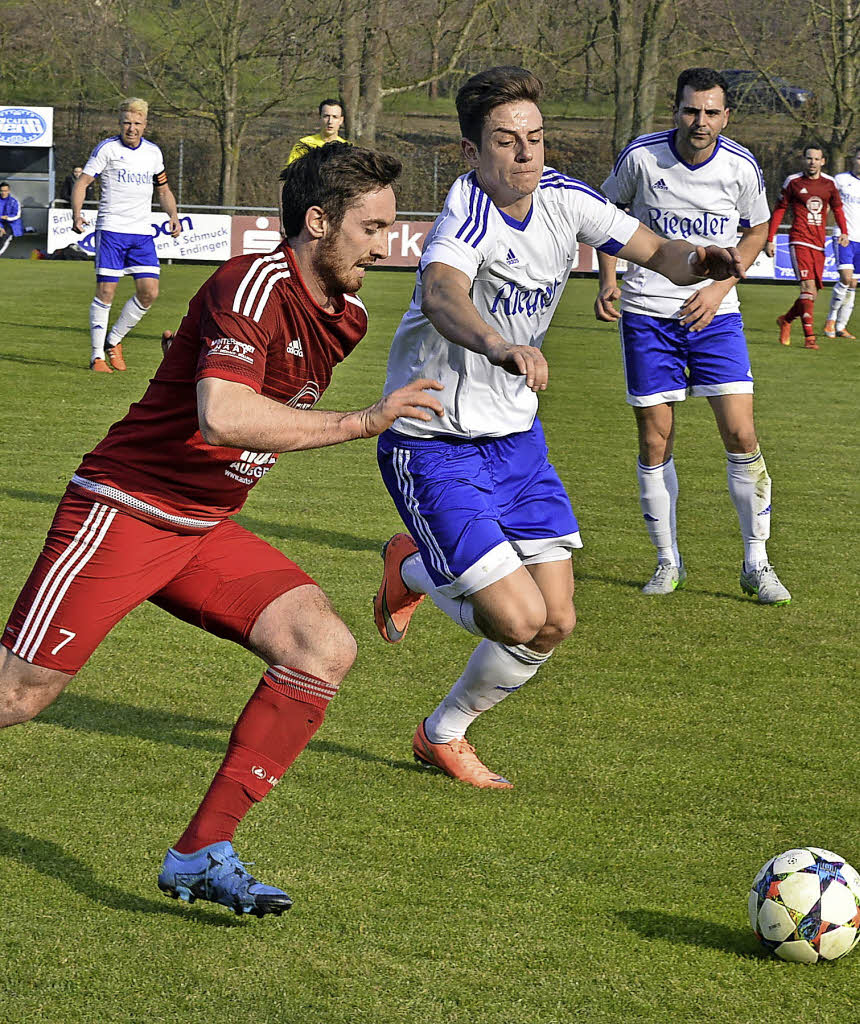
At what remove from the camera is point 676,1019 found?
10.1ft

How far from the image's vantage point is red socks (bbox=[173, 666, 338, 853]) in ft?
11.4

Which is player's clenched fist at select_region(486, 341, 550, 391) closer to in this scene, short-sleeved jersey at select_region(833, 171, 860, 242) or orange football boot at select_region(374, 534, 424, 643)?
orange football boot at select_region(374, 534, 424, 643)

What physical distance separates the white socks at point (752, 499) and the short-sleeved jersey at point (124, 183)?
759 centimetres

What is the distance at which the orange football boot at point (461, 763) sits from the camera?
14.5ft

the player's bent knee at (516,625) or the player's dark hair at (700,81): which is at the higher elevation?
the player's dark hair at (700,81)

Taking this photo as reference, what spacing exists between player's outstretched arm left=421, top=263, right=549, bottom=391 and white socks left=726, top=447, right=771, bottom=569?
9.69ft

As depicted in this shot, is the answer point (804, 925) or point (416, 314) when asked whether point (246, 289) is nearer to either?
point (416, 314)

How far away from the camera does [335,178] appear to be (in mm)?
3445

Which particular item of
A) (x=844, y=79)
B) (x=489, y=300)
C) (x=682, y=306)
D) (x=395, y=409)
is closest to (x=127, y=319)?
(x=682, y=306)

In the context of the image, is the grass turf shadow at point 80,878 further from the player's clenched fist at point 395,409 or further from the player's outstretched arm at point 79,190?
the player's outstretched arm at point 79,190

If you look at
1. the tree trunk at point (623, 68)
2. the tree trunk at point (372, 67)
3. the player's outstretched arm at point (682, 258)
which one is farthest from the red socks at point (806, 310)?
the tree trunk at point (372, 67)

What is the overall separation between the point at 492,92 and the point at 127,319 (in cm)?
953

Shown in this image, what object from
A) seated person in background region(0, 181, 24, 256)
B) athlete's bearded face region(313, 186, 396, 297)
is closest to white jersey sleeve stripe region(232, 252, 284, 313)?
athlete's bearded face region(313, 186, 396, 297)

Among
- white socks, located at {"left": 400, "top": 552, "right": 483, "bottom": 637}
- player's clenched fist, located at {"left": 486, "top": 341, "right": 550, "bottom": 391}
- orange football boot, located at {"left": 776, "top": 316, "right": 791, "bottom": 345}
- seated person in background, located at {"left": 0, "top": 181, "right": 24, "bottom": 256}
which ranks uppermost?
player's clenched fist, located at {"left": 486, "top": 341, "right": 550, "bottom": 391}
